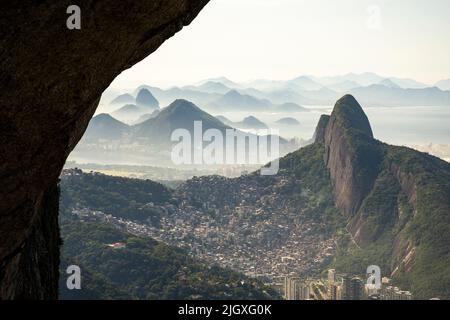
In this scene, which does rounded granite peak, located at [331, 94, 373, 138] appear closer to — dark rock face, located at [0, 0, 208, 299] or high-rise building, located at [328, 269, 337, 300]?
high-rise building, located at [328, 269, 337, 300]

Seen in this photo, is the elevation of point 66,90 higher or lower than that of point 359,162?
lower

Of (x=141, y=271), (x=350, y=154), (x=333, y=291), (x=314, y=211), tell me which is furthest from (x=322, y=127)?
(x=141, y=271)

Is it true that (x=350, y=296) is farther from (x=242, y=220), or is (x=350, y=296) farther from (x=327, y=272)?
(x=242, y=220)

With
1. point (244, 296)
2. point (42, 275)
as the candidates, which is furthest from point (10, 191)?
point (244, 296)

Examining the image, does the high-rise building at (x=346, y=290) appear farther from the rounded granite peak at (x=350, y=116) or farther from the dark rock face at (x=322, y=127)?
the dark rock face at (x=322, y=127)

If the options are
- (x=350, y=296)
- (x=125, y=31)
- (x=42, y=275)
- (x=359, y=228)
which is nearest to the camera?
(x=125, y=31)

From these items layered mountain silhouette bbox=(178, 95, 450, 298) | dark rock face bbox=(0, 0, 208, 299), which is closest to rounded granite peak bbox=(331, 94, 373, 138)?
layered mountain silhouette bbox=(178, 95, 450, 298)

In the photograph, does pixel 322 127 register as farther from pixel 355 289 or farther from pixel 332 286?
pixel 355 289

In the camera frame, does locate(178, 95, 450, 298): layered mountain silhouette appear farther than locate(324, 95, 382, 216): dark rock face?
No
